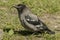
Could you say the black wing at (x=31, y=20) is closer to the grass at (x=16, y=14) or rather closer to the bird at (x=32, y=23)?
the bird at (x=32, y=23)

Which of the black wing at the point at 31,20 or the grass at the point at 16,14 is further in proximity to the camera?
the black wing at the point at 31,20

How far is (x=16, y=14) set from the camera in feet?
35.4

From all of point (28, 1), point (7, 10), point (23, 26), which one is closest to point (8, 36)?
point (23, 26)

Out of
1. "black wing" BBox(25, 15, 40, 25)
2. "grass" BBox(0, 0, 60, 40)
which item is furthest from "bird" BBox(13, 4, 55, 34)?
"grass" BBox(0, 0, 60, 40)

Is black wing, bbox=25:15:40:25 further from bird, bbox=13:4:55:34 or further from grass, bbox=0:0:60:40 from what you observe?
grass, bbox=0:0:60:40

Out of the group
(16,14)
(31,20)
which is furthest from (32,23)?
(16,14)

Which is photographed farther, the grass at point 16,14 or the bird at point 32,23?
the bird at point 32,23

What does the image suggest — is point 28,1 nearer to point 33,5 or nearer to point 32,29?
point 33,5

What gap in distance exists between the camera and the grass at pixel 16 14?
8.94m

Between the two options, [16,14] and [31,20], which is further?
[16,14]

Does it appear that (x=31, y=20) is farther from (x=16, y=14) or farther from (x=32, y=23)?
(x=16, y=14)

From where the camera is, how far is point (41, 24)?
367 inches

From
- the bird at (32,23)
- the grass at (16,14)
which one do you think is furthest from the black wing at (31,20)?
Answer: the grass at (16,14)

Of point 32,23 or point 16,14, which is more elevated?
point 16,14
